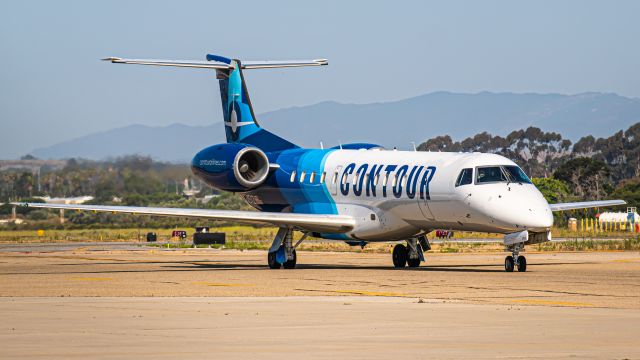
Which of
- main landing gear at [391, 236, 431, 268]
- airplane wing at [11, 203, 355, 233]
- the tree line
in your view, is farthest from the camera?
the tree line

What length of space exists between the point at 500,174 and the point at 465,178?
93cm

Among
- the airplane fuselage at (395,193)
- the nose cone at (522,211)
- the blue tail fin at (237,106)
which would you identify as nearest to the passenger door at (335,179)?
the airplane fuselage at (395,193)

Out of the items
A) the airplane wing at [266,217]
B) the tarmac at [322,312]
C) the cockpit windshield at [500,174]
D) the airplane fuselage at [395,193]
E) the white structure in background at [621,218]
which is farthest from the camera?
the white structure in background at [621,218]

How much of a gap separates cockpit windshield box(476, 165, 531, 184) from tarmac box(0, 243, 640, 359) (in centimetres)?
242

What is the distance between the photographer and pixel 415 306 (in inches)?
782

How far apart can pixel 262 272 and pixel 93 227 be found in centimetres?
6271

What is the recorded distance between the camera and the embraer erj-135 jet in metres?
30.8

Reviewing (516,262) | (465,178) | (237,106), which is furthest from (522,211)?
(237,106)

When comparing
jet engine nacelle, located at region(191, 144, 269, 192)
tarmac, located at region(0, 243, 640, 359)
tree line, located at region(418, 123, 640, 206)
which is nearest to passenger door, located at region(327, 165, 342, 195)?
jet engine nacelle, located at region(191, 144, 269, 192)

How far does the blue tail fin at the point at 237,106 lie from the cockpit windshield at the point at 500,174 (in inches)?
426

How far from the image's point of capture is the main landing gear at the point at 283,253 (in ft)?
115

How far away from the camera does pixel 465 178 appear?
104 feet

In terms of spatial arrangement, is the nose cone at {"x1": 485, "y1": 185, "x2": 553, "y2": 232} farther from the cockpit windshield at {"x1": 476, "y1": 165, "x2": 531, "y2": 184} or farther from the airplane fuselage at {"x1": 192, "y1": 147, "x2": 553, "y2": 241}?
the cockpit windshield at {"x1": 476, "y1": 165, "x2": 531, "y2": 184}

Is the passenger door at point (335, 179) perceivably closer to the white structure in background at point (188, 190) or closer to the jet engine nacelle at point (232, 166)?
the jet engine nacelle at point (232, 166)
